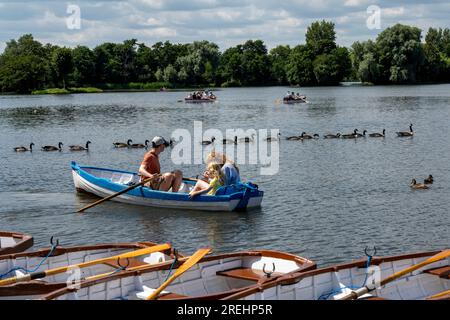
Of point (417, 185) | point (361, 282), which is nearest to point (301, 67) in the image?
point (417, 185)

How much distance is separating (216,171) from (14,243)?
8.72m

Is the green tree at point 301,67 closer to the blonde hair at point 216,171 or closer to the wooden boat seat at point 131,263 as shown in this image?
the blonde hair at point 216,171

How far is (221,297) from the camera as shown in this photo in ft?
37.8

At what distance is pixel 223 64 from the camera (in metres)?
181

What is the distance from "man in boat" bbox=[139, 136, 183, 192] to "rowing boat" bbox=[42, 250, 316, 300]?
9.97 metres

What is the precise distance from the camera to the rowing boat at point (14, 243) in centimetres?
1572

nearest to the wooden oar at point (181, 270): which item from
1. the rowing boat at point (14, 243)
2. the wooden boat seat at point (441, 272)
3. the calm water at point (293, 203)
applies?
the wooden boat seat at point (441, 272)

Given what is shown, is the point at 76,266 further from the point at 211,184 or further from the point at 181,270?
the point at 211,184

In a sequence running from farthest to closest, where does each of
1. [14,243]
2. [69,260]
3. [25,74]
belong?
1. [25,74]
2. [14,243]
3. [69,260]

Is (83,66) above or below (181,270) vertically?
above

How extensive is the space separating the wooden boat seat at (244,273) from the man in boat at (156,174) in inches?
395

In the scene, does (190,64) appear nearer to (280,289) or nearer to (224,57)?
(224,57)

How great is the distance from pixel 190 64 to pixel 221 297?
6079 inches
